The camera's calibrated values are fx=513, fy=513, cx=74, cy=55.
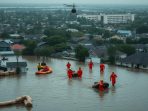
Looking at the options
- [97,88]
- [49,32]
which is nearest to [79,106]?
[97,88]

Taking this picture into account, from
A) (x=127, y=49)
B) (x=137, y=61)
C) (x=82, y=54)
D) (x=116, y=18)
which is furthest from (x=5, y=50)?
(x=116, y=18)

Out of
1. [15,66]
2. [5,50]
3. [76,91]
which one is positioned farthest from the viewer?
[5,50]

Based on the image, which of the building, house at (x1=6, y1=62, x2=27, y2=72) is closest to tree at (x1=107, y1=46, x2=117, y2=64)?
house at (x1=6, y1=62, x2=27, y2=72)

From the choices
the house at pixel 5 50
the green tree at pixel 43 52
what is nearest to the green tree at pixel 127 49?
the green tree at pixel 43 52

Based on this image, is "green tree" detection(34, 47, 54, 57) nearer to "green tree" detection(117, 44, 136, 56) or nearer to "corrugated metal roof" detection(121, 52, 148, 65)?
"green tree" detection(117, 44, 136, 56)

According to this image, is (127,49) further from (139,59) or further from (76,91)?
(76,91)

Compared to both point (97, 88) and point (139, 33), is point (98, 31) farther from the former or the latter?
point (97, 88)

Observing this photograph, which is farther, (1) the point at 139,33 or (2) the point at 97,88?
(1) the point at 139,33
